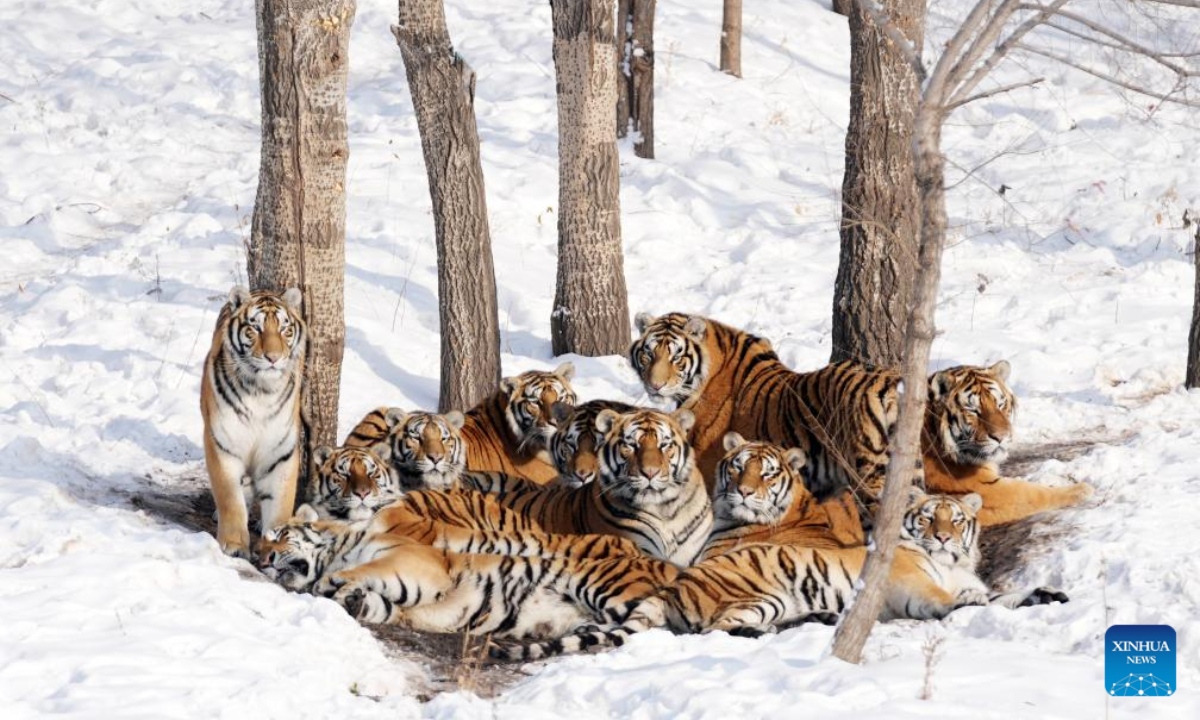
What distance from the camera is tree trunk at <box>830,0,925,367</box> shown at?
8.57m

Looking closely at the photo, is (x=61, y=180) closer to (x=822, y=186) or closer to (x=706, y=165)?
(x=706, y=165)

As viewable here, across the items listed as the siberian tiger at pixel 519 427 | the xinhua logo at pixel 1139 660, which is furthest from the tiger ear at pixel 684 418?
the xinhua logo at pixel 1139 660

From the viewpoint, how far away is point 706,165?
14289mm

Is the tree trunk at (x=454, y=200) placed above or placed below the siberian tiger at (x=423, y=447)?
above

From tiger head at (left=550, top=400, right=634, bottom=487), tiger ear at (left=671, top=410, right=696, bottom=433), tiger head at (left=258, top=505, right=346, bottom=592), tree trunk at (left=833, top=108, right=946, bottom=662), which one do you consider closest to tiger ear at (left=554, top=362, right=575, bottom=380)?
tiger head at (left=550, top=400, right=634, bottom=487)

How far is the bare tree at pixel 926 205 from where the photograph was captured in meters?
4.79

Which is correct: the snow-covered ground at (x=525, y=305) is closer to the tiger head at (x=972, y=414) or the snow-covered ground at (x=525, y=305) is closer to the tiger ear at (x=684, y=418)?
the tiger head at (x=972, y=414)

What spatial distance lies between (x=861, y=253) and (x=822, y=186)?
18.3ft

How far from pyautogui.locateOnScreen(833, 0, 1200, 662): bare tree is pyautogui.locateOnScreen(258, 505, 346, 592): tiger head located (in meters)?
2.54

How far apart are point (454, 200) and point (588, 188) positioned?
45.6 inches

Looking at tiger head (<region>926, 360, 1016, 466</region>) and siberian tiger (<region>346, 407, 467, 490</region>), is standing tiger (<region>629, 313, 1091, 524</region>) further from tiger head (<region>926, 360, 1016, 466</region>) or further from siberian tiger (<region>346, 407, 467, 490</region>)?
siberian tiger (<region>346, 407, 467, 490</region>)

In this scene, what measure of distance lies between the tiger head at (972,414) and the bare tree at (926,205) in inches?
94.4

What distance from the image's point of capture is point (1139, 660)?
5.10m

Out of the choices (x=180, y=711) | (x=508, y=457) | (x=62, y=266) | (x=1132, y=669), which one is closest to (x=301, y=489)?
(x=508, y=457)
